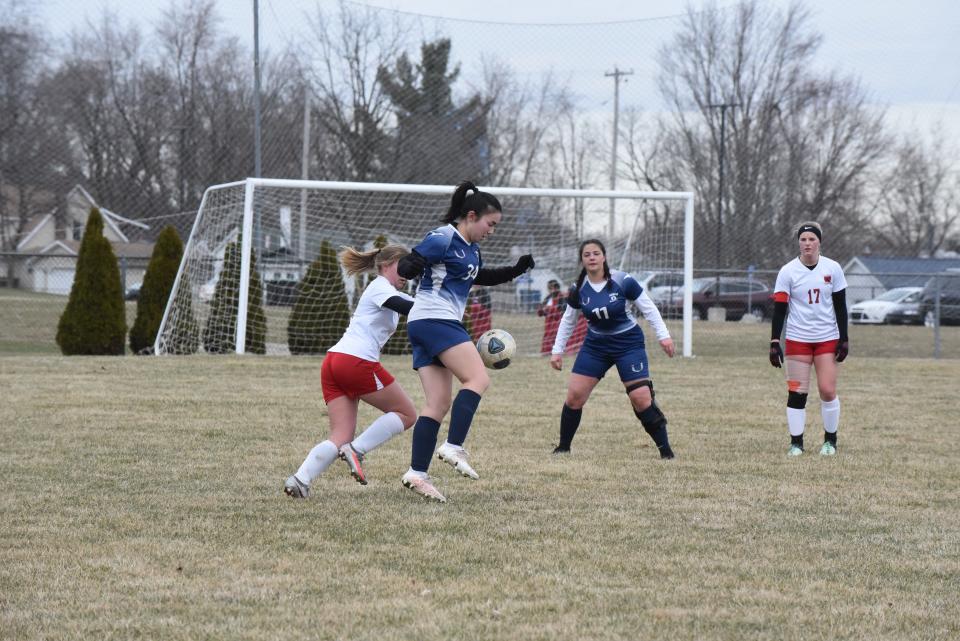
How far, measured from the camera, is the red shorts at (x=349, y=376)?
7.01 metres

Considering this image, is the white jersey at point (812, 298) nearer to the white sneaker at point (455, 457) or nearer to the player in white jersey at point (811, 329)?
the player in white jersey at point (811, 329)

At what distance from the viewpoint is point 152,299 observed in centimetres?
2020

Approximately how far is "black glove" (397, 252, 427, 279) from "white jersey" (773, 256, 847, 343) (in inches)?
152

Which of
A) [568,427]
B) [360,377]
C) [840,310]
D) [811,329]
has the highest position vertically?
[840,310]

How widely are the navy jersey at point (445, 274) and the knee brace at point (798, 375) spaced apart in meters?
3.70

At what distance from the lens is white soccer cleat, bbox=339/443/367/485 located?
7.04 meters

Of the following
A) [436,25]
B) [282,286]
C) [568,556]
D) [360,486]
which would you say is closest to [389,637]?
[568,556]

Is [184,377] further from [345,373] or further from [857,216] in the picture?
[857,216]

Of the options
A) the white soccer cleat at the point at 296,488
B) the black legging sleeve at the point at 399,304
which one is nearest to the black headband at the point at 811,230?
the black legging sleeve at the point at 399,304

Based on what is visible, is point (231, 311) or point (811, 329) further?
point (231, 311)

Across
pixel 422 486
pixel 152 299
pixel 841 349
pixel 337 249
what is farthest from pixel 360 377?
pixel 337 249

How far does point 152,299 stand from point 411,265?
47.6 feet

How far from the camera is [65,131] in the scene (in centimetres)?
3325

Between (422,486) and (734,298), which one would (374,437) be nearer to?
(422,486)
